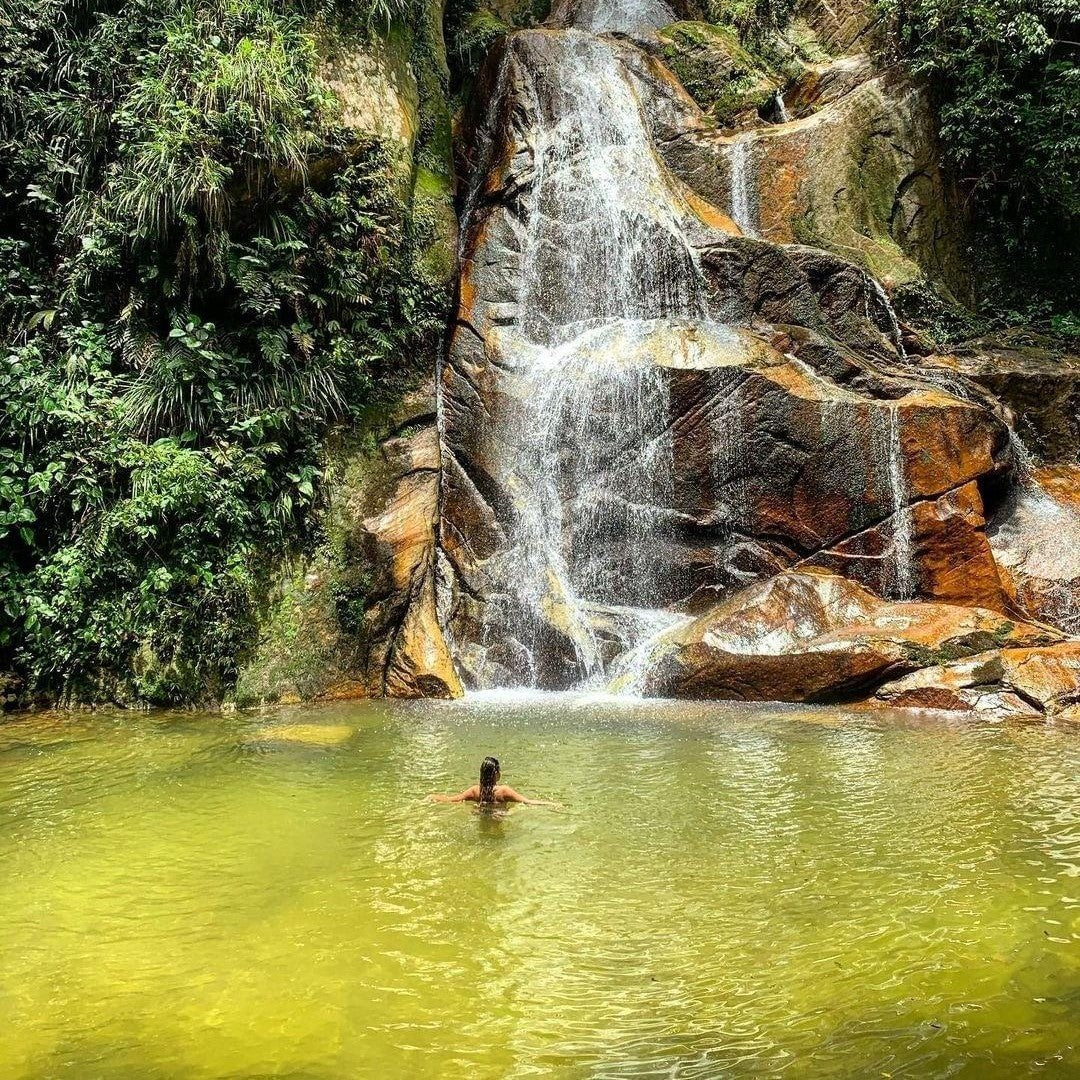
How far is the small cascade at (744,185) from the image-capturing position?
15.8 meters

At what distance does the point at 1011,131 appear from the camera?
51.4 feet

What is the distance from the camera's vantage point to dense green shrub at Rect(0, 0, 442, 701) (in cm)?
1034

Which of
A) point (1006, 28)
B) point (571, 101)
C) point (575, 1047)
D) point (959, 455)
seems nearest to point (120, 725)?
point (575, 1047)

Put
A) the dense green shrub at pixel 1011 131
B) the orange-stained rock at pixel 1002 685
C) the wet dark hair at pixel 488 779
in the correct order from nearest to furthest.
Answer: the wet dark hair at pixel 488 779 → the orange-stained rock at pixel 1002 685 → the dense green shrub at pixel 1011 131

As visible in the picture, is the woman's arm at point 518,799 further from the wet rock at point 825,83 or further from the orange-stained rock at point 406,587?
the wet rock at point 825,83

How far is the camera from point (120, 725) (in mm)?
9391

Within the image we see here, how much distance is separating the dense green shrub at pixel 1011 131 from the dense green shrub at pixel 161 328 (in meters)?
11.1

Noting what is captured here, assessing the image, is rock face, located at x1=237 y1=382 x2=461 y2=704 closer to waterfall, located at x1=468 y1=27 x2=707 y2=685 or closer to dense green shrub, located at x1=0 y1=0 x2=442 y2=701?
dense green shrub, located at x1=0 y1=0 x2=442 y2=701

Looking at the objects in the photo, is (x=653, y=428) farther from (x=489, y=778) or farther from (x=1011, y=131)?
(x=1011, y=131)

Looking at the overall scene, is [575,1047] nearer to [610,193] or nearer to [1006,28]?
[610,193]

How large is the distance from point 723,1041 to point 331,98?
495 inches

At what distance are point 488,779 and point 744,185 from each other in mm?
13407

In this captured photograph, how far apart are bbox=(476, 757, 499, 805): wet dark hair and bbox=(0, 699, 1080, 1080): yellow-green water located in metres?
0.21

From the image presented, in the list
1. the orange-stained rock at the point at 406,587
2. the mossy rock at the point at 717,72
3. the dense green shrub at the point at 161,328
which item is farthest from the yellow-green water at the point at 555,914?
the mossy rock at the point at 717,72
